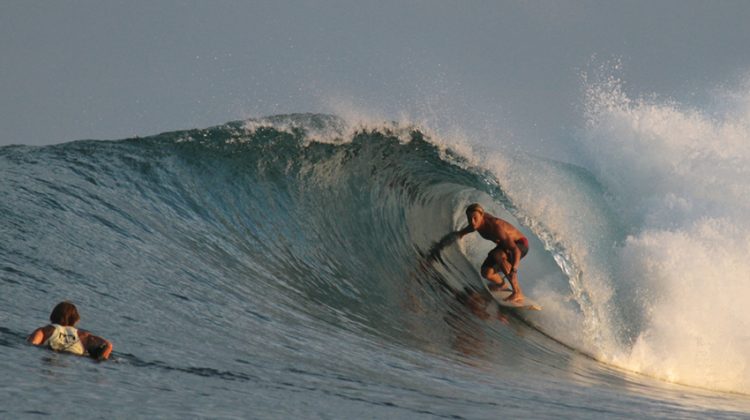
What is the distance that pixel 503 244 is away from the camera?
31.2 feet

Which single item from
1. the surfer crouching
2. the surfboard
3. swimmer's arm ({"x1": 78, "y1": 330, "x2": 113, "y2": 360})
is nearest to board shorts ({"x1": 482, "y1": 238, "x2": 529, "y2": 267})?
the surfer crouching

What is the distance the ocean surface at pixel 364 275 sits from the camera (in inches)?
167

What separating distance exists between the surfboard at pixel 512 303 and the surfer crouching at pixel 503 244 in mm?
49

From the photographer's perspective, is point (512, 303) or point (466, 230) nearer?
point (512, 303)

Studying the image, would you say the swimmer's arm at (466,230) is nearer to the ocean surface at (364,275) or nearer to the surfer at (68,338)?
the ocean surface at (364,275)

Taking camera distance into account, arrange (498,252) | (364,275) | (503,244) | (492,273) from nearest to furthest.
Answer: (364,275) → (503,244) → (498,252) → (492,273)

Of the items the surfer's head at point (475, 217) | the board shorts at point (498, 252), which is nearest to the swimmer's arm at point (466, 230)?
the surfer's head at point (475, 217)

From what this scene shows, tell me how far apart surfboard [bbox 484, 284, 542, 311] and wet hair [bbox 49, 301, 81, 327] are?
5.98m

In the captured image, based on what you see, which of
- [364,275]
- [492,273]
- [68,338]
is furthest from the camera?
[492,273]

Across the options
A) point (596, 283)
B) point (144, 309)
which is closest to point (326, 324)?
point (144, 309)

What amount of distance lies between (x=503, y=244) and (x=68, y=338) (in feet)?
20.2

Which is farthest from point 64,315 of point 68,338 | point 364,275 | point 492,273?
point 492,273

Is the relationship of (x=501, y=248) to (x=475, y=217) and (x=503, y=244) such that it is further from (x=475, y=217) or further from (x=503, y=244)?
(x=475, y=217)

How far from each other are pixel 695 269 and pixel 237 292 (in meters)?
5.66
